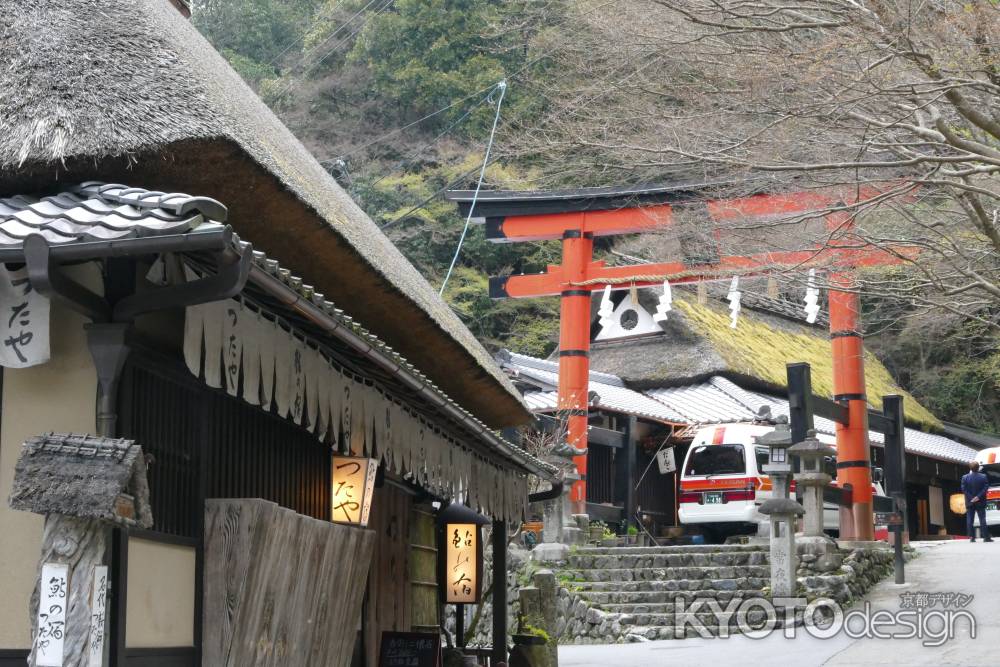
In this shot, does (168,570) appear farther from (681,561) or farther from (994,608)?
(681,561)

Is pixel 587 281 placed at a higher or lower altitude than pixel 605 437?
higher

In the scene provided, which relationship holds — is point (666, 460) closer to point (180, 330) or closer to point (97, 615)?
point (180, 330)

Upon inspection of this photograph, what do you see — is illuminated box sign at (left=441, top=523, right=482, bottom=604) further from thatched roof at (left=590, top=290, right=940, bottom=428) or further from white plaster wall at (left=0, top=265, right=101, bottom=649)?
thatched roof at (left=590, top=290, right=940, bottom=428)

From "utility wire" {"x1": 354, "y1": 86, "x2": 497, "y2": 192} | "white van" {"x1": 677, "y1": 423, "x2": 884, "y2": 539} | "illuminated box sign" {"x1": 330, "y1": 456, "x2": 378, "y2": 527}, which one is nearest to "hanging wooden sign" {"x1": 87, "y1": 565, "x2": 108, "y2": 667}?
"illuminated box sign" {"x1": 330, "y1": 456, "x2": 378, "y2": 527}

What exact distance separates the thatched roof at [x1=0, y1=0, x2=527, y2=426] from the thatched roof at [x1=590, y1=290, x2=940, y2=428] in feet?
60.4

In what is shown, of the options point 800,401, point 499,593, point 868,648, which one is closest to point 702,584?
point 800,401

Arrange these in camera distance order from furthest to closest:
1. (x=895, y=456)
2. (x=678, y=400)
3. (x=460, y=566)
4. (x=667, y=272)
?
(x=678, y=400)
(x=895, y=456)
(x=667, y=272)
(x=460, y=566)

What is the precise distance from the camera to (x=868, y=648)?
12898mm

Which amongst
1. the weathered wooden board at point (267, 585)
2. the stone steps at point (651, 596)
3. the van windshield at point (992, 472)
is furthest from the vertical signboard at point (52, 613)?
the van windshield at point (992, 472)

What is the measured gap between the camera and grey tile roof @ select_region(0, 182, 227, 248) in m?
4.43

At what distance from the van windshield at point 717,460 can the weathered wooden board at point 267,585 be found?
1552cm

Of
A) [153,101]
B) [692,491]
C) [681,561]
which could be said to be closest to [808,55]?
[153,101]

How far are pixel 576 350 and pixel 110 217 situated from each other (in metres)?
15.4

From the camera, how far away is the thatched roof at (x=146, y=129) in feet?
17.3
